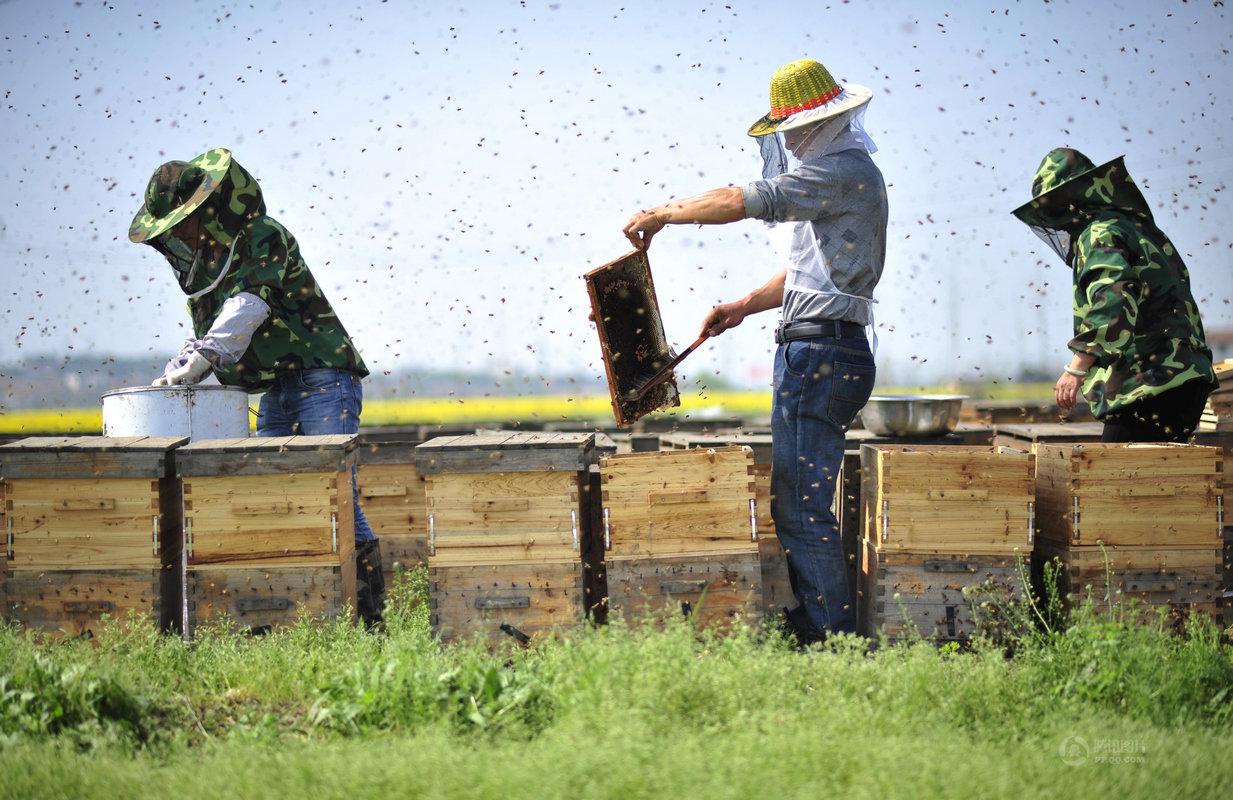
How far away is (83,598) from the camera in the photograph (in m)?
4.18

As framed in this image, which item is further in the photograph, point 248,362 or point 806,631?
point 248,362

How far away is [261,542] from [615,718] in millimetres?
1958

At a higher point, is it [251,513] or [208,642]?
[251,513]

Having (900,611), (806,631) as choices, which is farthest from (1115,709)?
(806,631)

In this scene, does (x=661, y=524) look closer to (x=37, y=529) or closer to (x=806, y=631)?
(x=806, y=631)

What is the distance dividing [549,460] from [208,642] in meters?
1.49

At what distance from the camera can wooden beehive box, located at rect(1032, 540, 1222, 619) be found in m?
4.09

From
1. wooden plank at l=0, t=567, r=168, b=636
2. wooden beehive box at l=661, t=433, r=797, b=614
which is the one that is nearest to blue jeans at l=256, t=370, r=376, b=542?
wooden plank at l=0, t=567, r=168, b=636

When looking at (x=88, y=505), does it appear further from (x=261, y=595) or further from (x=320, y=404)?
(x=320, y=404)

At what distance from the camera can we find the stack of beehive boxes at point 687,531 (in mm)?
4102

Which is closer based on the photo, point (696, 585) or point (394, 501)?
point (696, 585)

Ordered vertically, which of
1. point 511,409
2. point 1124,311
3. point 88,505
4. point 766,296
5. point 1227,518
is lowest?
point 511,409

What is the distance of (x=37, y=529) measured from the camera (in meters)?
4.21

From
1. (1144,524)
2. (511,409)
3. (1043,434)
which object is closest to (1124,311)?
(1144,524)
